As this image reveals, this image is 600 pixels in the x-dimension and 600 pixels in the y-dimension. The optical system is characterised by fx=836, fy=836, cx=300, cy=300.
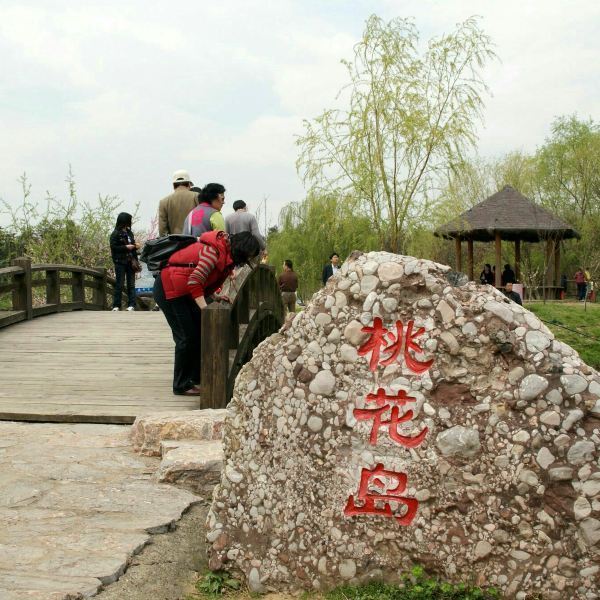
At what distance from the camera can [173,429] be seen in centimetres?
448

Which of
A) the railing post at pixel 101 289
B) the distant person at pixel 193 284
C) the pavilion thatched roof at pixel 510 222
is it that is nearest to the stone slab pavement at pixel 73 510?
the distant person at pixel 193 284

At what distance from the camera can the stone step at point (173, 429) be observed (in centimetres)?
444

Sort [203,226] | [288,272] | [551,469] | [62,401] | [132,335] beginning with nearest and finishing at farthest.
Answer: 1. [551,469]
2. [62,401]
3. [203,226]
4. [132,335]
5. [288,272]

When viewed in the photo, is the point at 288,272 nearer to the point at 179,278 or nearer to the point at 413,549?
the point at 179,278

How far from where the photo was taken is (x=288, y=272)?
50.7ft

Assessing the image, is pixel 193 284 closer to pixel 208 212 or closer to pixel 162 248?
pixel 162 248

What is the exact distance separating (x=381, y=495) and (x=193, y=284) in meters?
2.87

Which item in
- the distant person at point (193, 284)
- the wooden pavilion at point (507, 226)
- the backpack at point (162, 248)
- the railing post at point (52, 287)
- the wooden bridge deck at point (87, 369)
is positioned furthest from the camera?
the wooden pavilion at point (507, 226)

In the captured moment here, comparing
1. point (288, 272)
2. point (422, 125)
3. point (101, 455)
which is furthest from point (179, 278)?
point (422, 125)

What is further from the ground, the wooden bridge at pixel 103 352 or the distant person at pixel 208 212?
the distant person at pixel 208 212

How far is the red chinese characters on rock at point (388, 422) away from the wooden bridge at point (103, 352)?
2.95m

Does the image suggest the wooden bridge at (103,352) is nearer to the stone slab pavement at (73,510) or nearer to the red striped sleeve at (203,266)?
the red striped sleeve at (203,266)

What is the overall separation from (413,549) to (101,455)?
2.31 m

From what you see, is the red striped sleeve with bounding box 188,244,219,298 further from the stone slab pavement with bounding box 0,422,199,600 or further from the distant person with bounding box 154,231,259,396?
the stone slab pavement with bounding box 0,422,199,600
